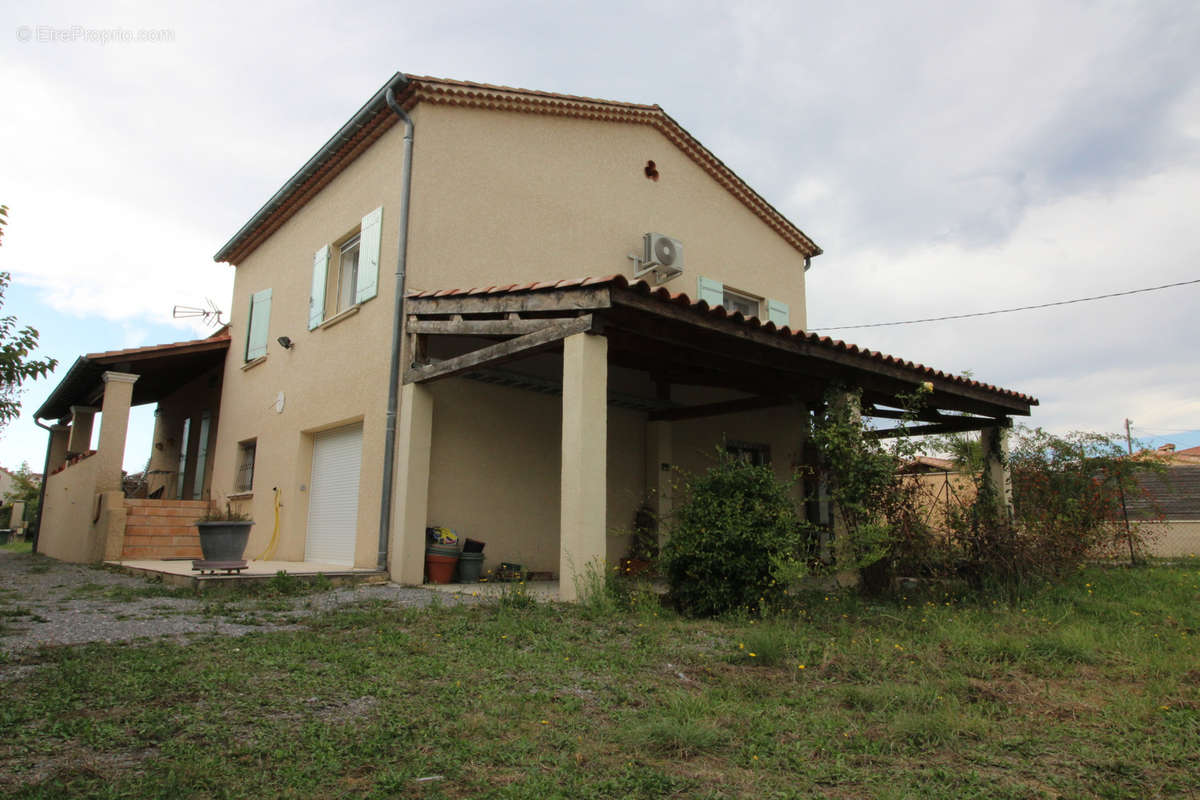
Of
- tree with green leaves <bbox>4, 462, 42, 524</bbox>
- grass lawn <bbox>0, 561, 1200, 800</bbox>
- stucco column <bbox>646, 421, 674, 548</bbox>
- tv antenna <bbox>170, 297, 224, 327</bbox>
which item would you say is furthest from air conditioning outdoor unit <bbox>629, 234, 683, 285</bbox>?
tree with green leaves <bbox>4, 462, 42, 524</bbox>

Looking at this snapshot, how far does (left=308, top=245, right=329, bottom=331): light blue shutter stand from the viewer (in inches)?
396

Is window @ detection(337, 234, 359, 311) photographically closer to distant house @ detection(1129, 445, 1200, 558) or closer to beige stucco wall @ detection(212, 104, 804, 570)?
beige stucco wall @ detection(212, 104, 804, 570)

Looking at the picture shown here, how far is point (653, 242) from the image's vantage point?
413 inches

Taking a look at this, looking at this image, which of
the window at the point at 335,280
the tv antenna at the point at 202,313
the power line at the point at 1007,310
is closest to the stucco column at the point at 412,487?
the window at the point at 335,280

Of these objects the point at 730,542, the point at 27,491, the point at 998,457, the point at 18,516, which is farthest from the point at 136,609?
the point at 27,491

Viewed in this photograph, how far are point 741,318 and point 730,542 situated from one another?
2035 mm

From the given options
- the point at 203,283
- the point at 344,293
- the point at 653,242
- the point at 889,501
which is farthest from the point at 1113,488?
the point at 203,283

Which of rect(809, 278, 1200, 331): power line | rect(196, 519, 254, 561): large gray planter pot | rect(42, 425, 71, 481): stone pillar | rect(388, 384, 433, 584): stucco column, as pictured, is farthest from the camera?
rect(42, 425, 71, 481): stone pillar

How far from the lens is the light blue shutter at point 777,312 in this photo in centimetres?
1246

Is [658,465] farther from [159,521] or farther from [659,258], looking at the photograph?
[159,521]

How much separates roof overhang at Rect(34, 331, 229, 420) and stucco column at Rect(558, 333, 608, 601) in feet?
26.8

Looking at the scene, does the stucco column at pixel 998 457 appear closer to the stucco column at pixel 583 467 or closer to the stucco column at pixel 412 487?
the stucco column at pixel 583 467

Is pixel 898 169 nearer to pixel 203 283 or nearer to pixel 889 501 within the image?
pixel 889 501

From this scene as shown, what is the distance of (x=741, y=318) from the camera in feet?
21.5
